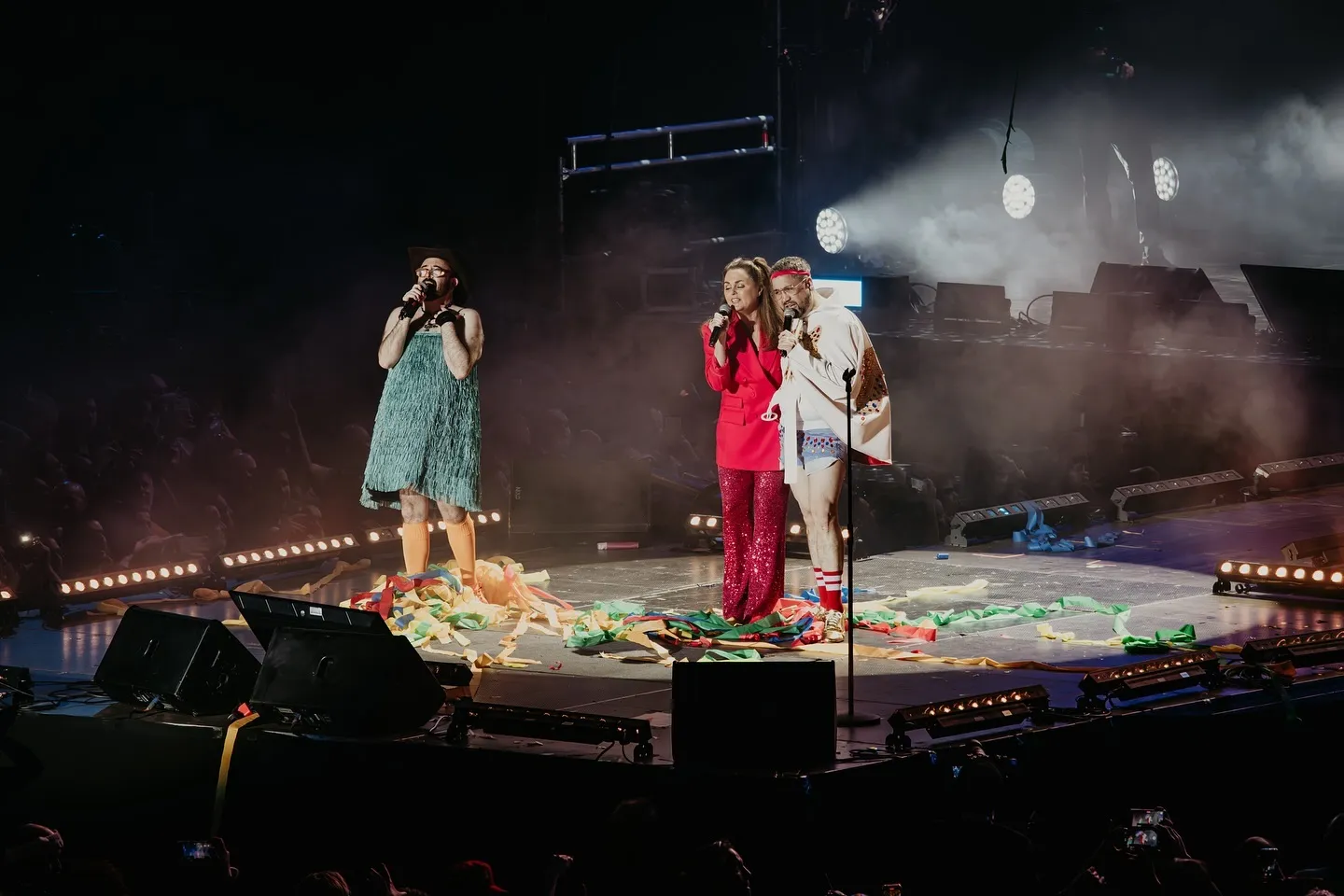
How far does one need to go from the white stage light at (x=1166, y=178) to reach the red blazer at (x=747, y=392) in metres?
9.15

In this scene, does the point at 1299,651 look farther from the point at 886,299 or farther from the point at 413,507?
the point at 886,299

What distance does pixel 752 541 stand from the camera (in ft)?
22.5

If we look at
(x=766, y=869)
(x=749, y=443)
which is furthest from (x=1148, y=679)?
(x=749, y=443)

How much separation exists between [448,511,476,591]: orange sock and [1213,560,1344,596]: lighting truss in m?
A: 3.69

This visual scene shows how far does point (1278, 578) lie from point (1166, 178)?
815 cm

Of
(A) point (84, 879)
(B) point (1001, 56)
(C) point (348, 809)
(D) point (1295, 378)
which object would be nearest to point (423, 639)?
(C) point (348, 809)

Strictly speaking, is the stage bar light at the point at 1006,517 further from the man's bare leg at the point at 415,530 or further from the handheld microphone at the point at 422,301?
the handheld microphone at the point at 422,301

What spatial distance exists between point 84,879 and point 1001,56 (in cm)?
1458

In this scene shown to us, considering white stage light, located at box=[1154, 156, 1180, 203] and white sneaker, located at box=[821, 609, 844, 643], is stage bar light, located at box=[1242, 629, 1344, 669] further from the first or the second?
white stage light, located at box=[1154, 156, 1180, 203]

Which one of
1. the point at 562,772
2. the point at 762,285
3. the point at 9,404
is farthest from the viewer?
the point at 9,404

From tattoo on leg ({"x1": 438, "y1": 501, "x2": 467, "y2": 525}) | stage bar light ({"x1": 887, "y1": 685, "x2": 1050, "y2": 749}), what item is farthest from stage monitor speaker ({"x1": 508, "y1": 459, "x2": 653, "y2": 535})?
stage bar light ({"x1": 887, "y1": 685, "x2": 1050, "y2": 749})

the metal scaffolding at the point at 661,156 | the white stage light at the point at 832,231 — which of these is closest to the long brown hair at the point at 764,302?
the metal scaffolding at the point at 661,156

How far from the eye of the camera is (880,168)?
17.5m

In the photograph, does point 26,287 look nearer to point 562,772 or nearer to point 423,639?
point 423,639
